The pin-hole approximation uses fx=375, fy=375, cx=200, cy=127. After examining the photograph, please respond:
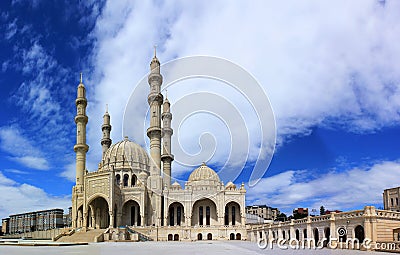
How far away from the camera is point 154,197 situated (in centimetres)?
6006

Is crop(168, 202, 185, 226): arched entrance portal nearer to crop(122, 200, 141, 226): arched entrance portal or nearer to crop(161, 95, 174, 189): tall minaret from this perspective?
crop(161, 95, 174, 189): tall minaret

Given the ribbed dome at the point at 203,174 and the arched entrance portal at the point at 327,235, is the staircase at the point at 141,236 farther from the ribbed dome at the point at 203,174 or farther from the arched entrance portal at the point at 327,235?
the arched entrance portal at the point at 327,235

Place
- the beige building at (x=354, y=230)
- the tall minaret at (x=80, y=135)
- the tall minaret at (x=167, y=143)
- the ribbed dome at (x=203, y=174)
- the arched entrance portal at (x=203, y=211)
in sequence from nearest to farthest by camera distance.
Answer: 1. the beige building at (x=354, y=230)
2. the tall minaret at (x=80, y=135)
3. the arched entrance portal at (x=203, y=211)
4. the ribbed dome at (x=203, y=174)
5. the tall minaret at (x=167, y=143)

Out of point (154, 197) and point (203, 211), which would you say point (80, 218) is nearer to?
point (154, 197)

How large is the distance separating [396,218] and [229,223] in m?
38.1

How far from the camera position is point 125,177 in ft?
218

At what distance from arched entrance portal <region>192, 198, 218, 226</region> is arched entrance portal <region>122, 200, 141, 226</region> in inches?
362

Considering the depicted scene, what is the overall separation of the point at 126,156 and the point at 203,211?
1739 centimetres

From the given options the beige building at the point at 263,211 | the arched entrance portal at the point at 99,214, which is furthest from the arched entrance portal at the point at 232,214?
the beige building at the point at 263,211

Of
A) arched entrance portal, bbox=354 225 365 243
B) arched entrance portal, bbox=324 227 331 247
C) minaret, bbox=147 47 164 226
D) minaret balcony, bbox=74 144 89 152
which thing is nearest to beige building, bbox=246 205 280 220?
minaret, bbox=147 47 164 226

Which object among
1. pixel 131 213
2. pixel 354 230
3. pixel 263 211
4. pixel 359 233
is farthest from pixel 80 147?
pixel 263 211

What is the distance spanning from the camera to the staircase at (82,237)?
45125 millimetres

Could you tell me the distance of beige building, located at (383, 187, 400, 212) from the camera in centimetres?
5684

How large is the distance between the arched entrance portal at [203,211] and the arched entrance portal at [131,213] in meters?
9.18
